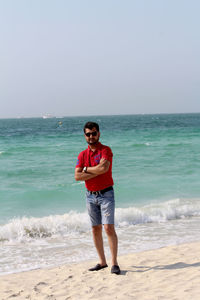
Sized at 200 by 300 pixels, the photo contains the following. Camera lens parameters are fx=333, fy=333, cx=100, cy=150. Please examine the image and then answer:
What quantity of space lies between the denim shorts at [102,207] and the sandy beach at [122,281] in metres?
0.72

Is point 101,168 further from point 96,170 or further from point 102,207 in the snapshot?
point 102,207

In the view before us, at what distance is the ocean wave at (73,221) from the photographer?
687 cm

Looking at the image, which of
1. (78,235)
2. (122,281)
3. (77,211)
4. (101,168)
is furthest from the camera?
(77,211)

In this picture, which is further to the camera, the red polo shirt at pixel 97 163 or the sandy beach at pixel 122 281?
the red polo shirt at pixel 97 163

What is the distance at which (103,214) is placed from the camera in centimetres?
416

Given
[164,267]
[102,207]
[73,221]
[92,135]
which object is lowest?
[73,221]

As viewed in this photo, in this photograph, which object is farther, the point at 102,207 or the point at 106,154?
the point at 102,207

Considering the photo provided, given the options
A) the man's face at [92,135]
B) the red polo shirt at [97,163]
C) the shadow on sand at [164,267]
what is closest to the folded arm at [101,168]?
the red polo shirt at [97,163]

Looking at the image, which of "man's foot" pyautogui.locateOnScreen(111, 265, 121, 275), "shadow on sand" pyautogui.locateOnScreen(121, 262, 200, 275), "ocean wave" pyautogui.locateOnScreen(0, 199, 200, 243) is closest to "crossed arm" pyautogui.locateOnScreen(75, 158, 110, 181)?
"man's foot" pyautogui.locateOnScreen(111, 265, 121, 275)

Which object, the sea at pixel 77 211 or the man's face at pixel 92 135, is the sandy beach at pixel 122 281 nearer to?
the sea at pixel 77 211

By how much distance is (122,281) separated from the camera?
404 cm

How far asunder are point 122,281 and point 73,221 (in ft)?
11.3

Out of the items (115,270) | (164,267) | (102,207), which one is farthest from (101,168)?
(164,267)

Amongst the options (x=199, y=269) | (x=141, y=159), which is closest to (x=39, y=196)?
(x=199, y=269)
